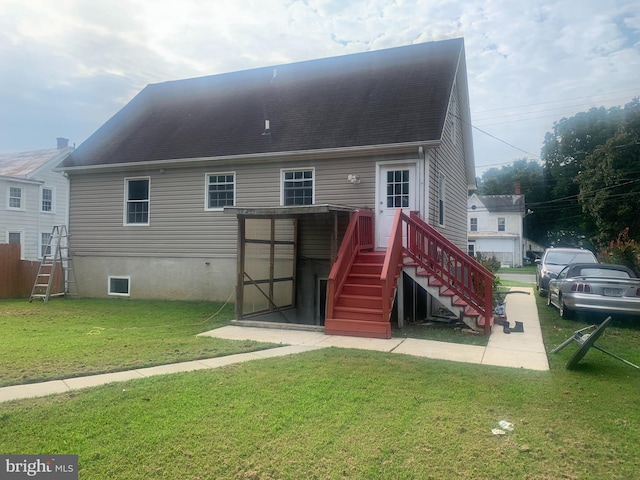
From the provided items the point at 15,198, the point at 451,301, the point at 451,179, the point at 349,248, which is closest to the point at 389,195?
the point at 349,248

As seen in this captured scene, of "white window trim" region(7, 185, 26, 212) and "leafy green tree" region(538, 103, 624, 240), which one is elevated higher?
"leafy green tree" region(538, 103, 624, 240)

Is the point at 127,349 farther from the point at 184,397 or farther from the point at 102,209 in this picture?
the point at 102,209

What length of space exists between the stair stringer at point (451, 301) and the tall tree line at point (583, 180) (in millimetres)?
28600

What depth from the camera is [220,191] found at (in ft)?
42.3

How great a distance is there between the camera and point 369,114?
1197 centimetres

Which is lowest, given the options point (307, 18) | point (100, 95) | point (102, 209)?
point (102, 209)

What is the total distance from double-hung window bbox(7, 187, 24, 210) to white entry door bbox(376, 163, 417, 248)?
2076 cm

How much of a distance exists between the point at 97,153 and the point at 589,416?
50.0 ft

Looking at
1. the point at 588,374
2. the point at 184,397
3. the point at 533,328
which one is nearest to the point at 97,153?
the point at 184,397

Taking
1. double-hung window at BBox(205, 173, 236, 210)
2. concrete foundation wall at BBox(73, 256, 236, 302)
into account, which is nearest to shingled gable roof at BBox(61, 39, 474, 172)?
double-hung window at BBox(205, 173, 236, 210)

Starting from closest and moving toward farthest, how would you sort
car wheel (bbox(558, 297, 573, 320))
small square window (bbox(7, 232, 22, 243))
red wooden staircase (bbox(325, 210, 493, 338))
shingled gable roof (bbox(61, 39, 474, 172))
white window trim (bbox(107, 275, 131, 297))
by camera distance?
red wooden staircase (bbox(325, 210, 493, 338)) < car wheel (bbox(558, 297, 573, 320)) < shingled gable roof (bbox(61, 39, 474, 172)) < white window trim (bbox(107, 275, 131, 297)) < small square window (bbox(7, 232, 22, 243))

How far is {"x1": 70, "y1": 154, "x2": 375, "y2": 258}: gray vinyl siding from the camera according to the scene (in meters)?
11.5

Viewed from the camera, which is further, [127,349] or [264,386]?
[127,349]

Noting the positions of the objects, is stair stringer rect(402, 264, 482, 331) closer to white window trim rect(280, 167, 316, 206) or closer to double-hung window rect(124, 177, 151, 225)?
white window trim rect(280, 167, 316, 206)
